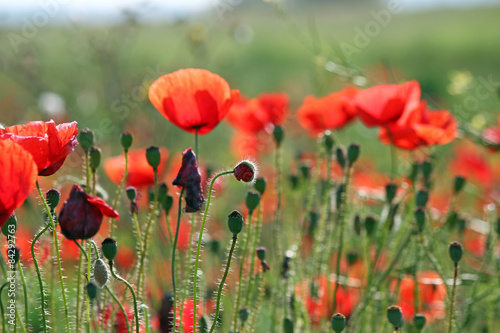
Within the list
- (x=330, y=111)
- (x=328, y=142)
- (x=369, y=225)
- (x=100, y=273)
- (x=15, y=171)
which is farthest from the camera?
(x=330, y=111)

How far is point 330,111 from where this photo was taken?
1.77 meters

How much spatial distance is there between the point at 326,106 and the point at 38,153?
1034mm

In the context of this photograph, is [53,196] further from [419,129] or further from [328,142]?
[419,129]

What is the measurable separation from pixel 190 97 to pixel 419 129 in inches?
22.3

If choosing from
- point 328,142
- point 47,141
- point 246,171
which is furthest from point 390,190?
point 47,141

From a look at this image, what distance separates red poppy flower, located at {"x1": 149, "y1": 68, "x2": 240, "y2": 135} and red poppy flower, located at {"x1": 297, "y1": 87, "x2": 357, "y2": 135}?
0.61m

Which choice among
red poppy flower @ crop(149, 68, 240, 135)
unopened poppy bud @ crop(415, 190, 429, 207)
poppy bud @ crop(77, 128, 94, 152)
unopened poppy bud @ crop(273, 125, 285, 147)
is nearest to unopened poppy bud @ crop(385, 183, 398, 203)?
unopened poppy bud @ crop(415, 190, 429, 207)

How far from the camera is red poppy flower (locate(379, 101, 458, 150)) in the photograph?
1455mm

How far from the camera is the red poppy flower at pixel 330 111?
1.75 m

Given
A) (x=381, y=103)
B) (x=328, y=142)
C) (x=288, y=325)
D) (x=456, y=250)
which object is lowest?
(x=288, y=325)

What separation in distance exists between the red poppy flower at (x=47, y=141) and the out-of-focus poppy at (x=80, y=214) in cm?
7

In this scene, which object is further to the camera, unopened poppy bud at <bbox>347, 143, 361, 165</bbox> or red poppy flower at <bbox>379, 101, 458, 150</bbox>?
red poppy flower at <bbox>379, 101, 458, 150</bbox>

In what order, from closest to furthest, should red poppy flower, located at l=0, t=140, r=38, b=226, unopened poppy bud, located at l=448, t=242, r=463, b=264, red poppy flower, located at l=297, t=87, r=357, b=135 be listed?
red poppy flower, located at l=0, t=140, r=38, b=226, unopened poppy bud, located at l=448, t=242, r=463, b=264, red poppy flower, located at l=297, t=87, r=357, b=135

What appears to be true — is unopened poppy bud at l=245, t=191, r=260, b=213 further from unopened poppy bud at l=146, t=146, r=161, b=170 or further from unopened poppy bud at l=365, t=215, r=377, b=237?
unopened poppy bud at l=365, t=215, r=377, b=237
